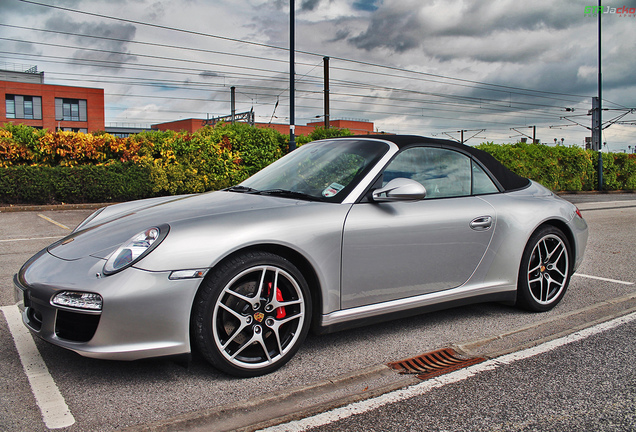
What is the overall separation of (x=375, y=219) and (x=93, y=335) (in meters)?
1.72

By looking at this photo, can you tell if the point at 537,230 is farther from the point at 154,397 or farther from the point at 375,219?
the point at 154,397

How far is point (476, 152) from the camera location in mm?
4156

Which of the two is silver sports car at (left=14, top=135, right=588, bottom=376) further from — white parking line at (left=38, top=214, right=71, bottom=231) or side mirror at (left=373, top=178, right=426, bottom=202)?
white parking line at (left=38, top=214, right=71, bottom=231)

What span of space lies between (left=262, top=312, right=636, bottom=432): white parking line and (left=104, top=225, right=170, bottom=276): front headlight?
1079 millimetres

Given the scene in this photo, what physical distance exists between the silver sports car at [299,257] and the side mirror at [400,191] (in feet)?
0.04

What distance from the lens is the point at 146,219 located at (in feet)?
10.2

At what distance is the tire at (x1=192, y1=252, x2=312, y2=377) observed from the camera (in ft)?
8.95

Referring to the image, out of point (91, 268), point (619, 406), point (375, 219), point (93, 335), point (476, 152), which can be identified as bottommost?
point (619, 406)

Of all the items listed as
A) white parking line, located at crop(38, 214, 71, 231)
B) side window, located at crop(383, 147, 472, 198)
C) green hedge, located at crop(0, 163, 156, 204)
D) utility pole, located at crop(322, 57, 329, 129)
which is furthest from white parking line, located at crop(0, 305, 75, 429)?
utility pole, located at crop(322, 57, 329, 129)

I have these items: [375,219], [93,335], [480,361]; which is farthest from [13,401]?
[480,361]

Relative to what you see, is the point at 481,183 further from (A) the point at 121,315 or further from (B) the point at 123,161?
(B) the point at 123,161

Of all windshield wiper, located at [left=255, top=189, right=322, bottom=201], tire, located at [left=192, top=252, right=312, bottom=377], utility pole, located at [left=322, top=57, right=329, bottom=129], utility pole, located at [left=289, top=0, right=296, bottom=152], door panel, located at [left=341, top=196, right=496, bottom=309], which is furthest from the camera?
utility pole, located at [left=322, top=57, right=329, bottom=129]

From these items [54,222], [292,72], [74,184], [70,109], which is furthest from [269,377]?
[70,109]

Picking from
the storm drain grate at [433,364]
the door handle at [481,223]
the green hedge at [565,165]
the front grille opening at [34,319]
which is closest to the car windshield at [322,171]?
the door handle at [481,223]
